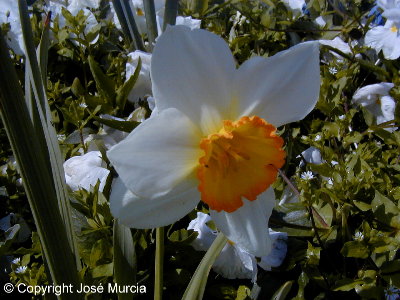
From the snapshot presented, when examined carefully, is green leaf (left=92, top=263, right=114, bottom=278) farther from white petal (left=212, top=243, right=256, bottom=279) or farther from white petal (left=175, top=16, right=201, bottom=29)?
white petal (left=175, top=16, right=201, bottom=29)

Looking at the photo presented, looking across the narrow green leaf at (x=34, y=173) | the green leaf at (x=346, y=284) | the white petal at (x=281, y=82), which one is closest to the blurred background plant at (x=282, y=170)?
the green leaf at (x=346, y=284)

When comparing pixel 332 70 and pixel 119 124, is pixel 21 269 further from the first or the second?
pixel 332 70

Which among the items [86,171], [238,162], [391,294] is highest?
[238,162]

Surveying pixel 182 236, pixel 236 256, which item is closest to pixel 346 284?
pixel 236 256

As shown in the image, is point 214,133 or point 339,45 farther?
point 339,45

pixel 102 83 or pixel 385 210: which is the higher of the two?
pixel 102 83

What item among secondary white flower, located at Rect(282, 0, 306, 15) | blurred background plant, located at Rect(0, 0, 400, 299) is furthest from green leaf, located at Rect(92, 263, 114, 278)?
secondary white flower, located at Rect(282, 0, 306, 15)

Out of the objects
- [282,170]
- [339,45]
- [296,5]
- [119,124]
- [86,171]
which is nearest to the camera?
[119,124]
